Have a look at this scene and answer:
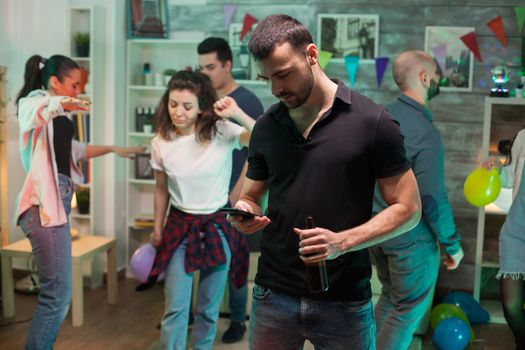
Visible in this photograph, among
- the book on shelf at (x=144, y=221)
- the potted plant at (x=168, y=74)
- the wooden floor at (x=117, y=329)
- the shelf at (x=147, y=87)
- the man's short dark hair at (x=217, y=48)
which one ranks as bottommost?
the wooden floor at (x=117, y=329)

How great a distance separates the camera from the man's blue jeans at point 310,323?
179 centimetres

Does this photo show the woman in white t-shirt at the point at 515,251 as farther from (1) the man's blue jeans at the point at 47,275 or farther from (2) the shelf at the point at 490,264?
(1) the man's blue jeans at the point at 47,275

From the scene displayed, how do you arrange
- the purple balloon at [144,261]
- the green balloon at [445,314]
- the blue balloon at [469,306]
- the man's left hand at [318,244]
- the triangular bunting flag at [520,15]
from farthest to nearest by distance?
1. the triangular bunting flag at [520,15]
2. the blue balloon at [469,306]
3. the green balloon at [445,314]
4. the purple balloon at [144,261]
5. the man's left hand at [318,244]

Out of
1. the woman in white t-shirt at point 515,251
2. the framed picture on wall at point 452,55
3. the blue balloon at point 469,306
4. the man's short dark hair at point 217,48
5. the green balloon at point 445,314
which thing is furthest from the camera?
the framed picture on wall at point 452,55

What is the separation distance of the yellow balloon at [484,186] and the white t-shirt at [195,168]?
57.5 inches

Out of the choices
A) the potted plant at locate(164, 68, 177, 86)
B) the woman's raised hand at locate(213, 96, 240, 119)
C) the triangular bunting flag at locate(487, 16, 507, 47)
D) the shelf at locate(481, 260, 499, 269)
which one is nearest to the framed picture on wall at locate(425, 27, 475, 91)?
the triangular bunting flag at locate(487, 16, 507, 47)

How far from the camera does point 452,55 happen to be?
14.4 feet

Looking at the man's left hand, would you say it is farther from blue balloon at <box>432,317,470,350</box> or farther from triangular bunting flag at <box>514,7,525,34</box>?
triangular bunting flag at <box>514,7,525,34</box>

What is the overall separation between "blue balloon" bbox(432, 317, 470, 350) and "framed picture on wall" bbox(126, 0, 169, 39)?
2.74 metres

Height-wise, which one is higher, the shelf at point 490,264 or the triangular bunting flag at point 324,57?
the triangular bunting flag at point 324,57

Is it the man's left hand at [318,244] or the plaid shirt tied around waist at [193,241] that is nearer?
the man's left hand at [318,244]

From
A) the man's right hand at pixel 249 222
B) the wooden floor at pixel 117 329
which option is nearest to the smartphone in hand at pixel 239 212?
the man's right hand at pixel 249 222

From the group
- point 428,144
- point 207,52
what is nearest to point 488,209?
point 428,144

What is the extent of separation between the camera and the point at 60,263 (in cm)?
297
